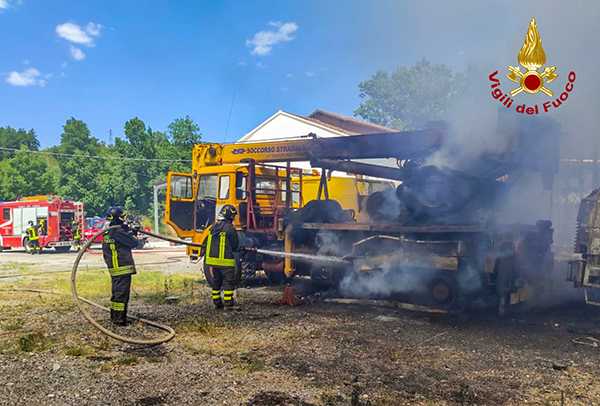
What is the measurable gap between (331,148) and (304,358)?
4558 mm

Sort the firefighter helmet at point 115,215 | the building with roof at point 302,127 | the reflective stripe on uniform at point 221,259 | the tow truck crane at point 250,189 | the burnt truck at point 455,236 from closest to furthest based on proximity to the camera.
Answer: the burnt truck at point 455,236 → the firefighter helmet at point 115,215 → the reflective stripe on uniform at point 221,259 → the tow truck crane at point 250,189 → the building with roof at point 302,127

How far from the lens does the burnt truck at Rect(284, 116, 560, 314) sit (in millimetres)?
6812

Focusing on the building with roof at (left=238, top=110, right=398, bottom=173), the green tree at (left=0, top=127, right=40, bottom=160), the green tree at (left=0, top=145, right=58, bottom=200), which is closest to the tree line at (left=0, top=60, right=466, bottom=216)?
the green tree at (left=0, top=145, right=58, bottom=200)

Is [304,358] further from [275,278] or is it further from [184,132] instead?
[184,132]

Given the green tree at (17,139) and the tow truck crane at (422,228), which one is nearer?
the tow truck crane at (422,228)

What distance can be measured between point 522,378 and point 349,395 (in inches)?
65.2

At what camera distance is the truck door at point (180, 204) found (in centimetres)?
1046

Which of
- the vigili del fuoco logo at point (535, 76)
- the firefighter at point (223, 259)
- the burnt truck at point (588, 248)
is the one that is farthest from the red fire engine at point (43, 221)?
the burnt truck at point (588, 248)


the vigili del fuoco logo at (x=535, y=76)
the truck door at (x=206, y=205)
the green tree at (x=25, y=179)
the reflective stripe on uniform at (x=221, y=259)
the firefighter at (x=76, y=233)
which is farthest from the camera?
the green tree at (x=25, y=179)

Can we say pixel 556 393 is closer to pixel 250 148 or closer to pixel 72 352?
pixel 72 352

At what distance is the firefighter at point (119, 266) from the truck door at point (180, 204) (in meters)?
3.63

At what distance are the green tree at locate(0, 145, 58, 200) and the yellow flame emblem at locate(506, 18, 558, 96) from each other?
36966 mm

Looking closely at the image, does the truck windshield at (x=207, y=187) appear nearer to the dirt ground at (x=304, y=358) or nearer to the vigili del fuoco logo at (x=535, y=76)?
the dirt ground at (x=304, y=358)

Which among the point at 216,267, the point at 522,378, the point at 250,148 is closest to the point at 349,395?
the point at 522,378
